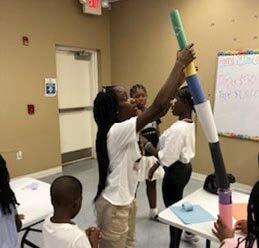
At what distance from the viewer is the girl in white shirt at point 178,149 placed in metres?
2.01

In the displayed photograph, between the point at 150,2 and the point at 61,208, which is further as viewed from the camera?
the point at 150,2

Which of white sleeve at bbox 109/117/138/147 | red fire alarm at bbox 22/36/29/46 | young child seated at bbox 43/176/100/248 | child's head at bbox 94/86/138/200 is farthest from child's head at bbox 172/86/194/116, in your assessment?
red fire alarm at bbox 22/36/29/46

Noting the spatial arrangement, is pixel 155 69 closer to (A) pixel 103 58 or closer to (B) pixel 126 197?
(A) pixel 103 58

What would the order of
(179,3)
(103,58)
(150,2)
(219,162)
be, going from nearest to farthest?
(219,162)
(179,3)
(150,2)
(103,58)

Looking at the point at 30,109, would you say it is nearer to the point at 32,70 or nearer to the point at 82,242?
the point at 32,70

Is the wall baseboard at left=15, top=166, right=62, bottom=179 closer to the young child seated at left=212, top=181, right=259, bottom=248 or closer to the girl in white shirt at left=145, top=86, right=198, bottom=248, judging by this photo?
the girl in white shirt at left=145, top=86, right=198, bottom=248

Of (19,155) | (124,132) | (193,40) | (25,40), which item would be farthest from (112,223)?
(25,40)

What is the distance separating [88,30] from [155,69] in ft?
4.22

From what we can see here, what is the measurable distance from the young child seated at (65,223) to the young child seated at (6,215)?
1.37 ft

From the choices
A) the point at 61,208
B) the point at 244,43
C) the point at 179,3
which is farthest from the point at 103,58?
the point at 61,208

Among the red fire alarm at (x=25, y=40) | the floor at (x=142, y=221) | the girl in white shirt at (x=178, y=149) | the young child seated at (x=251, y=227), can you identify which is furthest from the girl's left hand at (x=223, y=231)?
the red fire alarm at (x=25, y=40)

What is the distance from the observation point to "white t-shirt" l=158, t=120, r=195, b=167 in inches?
79.1

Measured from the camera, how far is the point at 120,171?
1468mm

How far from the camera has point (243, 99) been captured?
353cm
